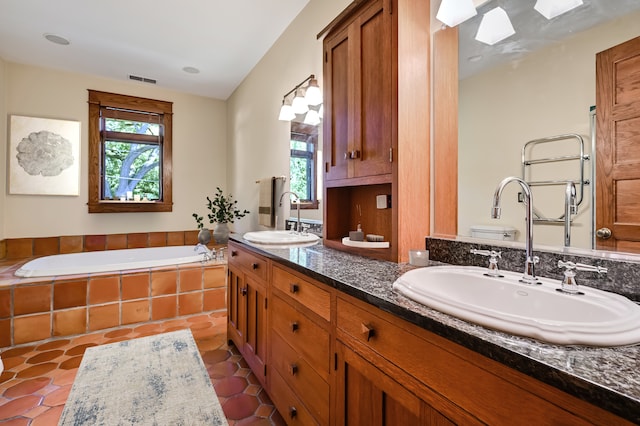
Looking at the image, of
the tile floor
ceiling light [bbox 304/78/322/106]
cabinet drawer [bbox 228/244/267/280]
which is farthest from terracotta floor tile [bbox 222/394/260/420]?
ceiling light [bbox 304/78/322/106]

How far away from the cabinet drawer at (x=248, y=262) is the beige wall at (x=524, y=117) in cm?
101

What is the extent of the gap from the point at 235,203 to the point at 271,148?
1470 millimetres

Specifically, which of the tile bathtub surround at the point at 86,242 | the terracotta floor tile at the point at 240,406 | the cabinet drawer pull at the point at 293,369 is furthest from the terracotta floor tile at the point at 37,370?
the tile bathtub surround at the point at 86,242

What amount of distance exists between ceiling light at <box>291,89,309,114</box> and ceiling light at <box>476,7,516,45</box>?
1.30 metres

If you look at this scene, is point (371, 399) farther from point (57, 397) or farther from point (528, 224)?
point (57, 397)

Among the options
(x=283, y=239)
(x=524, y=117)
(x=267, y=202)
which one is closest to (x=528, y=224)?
(x=524, y=117)

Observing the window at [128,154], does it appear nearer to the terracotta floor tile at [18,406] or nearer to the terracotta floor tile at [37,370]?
the terracotta floor tile at [37,370]

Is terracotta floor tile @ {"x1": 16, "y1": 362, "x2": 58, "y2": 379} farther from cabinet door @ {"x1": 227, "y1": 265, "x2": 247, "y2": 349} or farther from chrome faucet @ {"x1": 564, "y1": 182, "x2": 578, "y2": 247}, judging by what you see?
chrome faucet @ {"x1": 564, "y1": 182, "x2": 578, "y2": 247}

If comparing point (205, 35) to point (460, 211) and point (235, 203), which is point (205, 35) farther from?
point (460, 211)

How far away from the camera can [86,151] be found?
373 cm

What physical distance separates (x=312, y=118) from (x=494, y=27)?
131 centimetres

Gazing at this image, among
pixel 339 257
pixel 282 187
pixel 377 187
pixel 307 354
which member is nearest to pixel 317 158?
pixel 282 187

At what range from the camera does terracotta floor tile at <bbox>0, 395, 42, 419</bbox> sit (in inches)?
63.5

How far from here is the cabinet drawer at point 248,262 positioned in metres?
1.66
